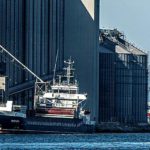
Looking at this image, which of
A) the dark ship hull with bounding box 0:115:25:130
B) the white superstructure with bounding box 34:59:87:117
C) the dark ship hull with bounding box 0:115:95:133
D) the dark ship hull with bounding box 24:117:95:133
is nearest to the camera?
the dark ship hull with bounding box 0:115:25:130

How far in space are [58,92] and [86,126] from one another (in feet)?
25.7

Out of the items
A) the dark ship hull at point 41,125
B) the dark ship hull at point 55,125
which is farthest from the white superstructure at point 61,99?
the dark ship hull at point 41,125

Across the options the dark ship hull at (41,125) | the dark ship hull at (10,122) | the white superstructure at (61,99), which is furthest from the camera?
the white superstructure at (61,99)

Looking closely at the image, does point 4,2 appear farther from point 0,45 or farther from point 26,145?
point 26,145

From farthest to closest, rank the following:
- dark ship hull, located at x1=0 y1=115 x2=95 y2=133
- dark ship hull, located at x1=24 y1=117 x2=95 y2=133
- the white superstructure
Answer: the white superstructure, dark ship hull, located at x1=24 y1=117 x2=95 y2=133, dark ship hull, located at x1=0 y1=115 x2=95 y2=133

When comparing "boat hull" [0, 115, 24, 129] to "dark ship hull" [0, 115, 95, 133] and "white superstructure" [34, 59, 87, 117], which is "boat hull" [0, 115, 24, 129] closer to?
"dark ship hull" [0, 115, 95, 133]

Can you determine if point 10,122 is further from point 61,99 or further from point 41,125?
point 61,99

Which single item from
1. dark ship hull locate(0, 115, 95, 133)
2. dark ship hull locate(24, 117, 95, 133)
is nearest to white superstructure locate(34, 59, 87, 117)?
dark ship hull locate(24, 117, 95, 133)

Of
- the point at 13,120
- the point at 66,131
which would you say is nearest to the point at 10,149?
the point at 13,120

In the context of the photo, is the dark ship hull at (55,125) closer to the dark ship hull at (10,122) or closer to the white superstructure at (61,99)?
the white superstructure at (61,99)

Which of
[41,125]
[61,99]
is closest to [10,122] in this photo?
[41,125]

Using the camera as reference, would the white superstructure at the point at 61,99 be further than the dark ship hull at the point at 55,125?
Yes

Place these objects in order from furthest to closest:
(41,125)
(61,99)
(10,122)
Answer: (61,99) → (41,125) → (10,122)

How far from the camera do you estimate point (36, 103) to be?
18638cm
